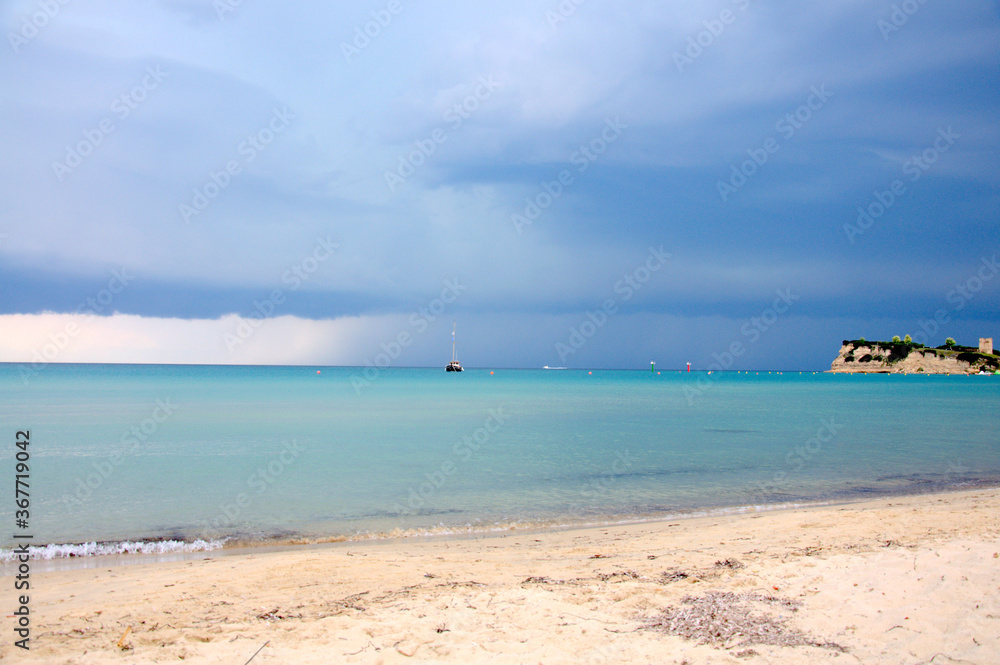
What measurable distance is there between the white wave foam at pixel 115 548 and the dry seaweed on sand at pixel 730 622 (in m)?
8.64

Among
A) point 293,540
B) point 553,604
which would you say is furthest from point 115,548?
point 553,604

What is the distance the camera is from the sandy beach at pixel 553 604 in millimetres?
5555

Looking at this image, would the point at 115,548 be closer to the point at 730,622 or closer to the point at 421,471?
the point at 421,471

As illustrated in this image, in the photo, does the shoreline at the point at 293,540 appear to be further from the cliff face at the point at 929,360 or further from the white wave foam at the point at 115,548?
the cliff face at the point at 929,360

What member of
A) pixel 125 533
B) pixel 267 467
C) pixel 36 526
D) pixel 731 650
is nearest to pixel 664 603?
pixel 731 650

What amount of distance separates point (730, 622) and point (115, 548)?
34.9ft

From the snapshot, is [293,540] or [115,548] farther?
[293,540]

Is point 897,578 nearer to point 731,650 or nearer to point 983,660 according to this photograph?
point 983,660

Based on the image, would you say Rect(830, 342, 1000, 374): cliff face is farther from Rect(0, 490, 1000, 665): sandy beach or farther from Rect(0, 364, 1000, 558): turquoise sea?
Rect(0, 490, 1000, 665): sandy beach

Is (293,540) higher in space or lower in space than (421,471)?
lower

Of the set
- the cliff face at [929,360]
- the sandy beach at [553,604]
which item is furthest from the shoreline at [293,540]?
the cliff face at [929,360]

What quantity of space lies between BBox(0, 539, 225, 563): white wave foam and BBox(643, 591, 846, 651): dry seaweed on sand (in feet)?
28.3

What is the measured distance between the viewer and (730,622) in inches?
239

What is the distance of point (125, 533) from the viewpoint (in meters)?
11.4
